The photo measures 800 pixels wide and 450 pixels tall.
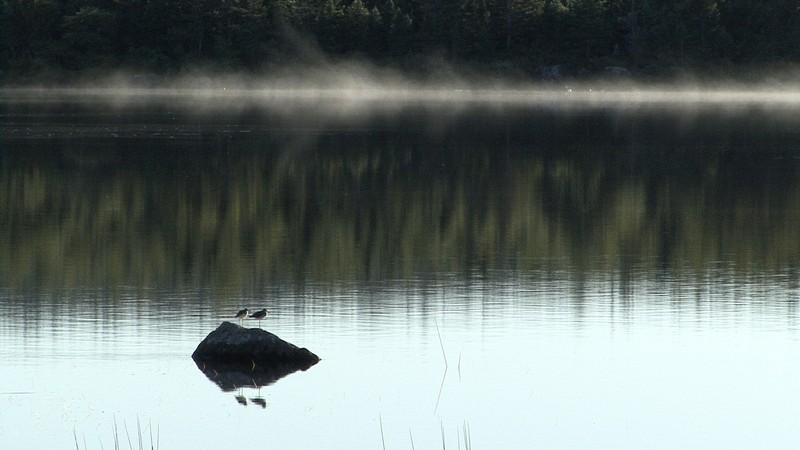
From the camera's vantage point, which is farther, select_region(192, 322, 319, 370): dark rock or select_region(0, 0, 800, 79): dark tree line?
select_region(0, 0, 800, 79): dark tree line

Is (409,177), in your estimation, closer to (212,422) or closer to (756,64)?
(212,422)

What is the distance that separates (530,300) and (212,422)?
8319 millimetres

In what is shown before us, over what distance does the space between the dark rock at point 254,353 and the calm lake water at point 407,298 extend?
0.35 m

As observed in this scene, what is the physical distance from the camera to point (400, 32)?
15300 centimetres

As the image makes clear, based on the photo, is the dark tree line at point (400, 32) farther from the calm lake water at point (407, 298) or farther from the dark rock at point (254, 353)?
the dark rock at point (254, 353)

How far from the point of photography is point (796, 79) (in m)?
156

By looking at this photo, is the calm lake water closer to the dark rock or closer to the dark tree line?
the dark rock

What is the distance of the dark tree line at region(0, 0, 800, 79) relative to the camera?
144 meters

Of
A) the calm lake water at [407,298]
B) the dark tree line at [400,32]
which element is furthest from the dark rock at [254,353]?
the dark tree line at [400,32]

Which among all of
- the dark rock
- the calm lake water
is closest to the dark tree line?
the calm lake water

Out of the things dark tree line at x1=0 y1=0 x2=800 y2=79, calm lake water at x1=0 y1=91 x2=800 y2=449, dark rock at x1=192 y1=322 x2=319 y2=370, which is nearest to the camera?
calm lake water at x1=0 y1=91 x2=800 y2=449

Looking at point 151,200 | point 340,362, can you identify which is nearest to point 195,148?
point 151,200

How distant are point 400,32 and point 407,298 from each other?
434 feet

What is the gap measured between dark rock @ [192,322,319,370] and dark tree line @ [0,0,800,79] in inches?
5089
